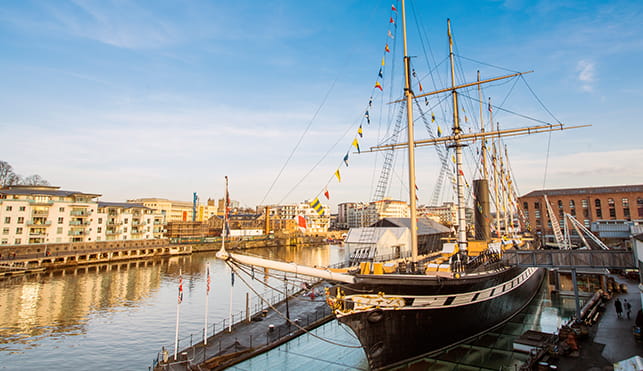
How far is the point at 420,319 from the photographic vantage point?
12.1 meters

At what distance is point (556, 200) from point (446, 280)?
2571 inches

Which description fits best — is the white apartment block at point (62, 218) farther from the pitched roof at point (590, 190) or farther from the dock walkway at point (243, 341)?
the pitched roof at point (590, 190)

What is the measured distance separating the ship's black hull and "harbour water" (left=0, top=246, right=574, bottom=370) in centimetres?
179

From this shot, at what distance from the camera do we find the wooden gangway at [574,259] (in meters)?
16.5

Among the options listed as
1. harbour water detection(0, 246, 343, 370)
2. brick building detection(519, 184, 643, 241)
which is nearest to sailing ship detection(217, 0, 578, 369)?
harbour water detection(0, 246, 343, 370)

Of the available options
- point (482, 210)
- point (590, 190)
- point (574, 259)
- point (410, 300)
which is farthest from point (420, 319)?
point (590, 190)

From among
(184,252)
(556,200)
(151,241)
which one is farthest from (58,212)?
(556,200)

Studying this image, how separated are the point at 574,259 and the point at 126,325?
2867 centimetres

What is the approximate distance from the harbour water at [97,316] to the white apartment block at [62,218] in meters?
12.9

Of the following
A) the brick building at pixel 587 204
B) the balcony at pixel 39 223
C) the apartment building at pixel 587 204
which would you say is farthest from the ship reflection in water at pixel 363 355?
the balcony at pixel 39 223

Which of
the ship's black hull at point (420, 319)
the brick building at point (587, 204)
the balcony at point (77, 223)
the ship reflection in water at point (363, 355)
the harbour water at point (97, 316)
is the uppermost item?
the brick building at point (587, 204)

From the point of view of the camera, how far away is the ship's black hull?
11281 mm

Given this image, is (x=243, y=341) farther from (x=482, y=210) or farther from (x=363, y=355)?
(x=482, y=210)

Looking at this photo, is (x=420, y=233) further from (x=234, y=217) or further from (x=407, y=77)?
(x=234, y=217)
